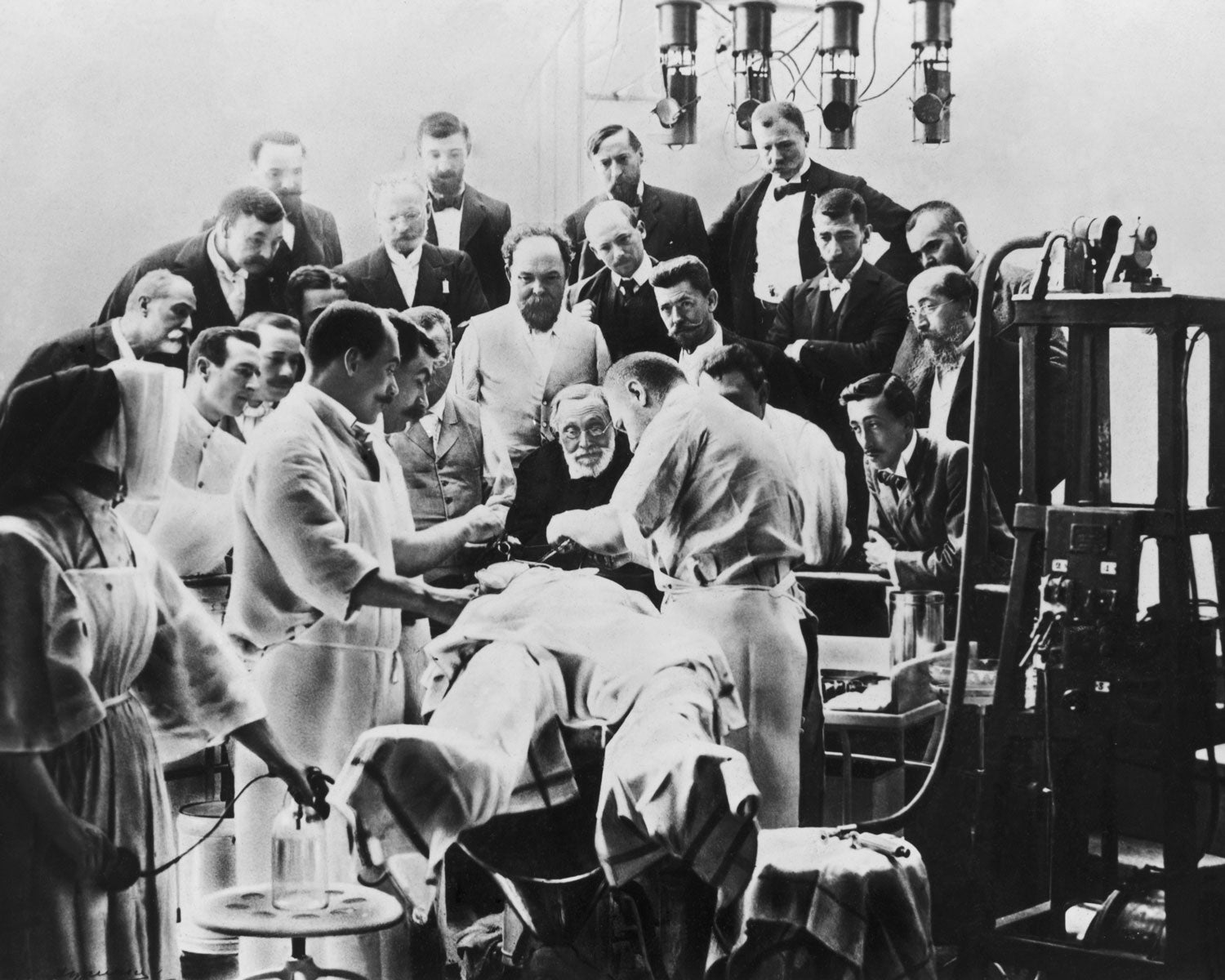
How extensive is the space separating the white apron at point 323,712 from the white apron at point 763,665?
0.83 metres

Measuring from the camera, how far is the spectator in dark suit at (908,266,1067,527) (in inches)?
164

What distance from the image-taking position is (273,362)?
4.15 meters

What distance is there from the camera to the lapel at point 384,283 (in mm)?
4211

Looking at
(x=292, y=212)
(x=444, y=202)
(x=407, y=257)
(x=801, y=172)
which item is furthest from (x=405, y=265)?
(x=801, y=172)

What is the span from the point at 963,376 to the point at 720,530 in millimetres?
795

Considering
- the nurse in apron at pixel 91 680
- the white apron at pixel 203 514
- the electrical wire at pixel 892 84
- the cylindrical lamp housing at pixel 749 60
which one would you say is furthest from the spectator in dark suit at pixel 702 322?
the nurse in apron at pixel 91 680

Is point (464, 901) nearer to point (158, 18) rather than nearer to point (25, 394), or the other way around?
point (25, 394)

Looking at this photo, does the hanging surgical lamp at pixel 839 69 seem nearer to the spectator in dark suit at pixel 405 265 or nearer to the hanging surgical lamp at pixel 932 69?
the hanging surgical lamp at pixel 932 69

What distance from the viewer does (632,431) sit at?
14.2 ft

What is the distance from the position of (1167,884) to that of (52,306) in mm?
3197

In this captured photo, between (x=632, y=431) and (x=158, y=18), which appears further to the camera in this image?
(x=632, y=431)

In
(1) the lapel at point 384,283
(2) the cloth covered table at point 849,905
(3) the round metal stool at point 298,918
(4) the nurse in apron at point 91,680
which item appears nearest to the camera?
(3) the round metal stool at point 298,918

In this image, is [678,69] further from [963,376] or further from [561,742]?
[561,742]

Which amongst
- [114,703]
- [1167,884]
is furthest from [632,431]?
[1167,884]
